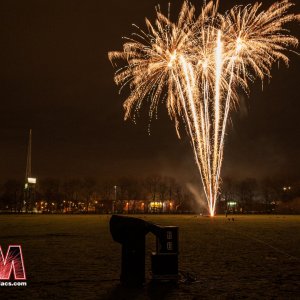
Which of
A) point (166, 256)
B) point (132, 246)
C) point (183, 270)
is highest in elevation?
point (132, 246)

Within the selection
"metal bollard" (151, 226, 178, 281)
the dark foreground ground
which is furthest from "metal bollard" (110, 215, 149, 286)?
"metal bollard" (151, 226, 178, 281)

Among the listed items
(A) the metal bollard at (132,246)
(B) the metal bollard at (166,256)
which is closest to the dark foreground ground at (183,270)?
(A) the metal bollard at (132,246)

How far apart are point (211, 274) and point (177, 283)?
1.56 metres

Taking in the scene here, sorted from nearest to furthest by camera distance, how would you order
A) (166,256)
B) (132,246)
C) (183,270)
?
1. (132,246)
2. (166,256)
3. (183,270)

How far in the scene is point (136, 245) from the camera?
9281 mm

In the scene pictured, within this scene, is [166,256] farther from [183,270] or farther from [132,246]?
Result: [183,270]

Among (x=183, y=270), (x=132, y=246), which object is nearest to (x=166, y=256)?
(x=132, y=246)

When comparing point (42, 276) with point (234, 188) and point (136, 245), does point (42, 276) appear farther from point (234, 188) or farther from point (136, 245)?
point (234, 188)

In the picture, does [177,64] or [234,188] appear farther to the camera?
[234,188]

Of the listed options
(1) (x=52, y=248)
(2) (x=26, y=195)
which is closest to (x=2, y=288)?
(1) (x=52, y=248)

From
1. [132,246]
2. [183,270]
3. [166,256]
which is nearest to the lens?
[132,246]

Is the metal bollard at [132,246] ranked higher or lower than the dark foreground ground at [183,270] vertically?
higher

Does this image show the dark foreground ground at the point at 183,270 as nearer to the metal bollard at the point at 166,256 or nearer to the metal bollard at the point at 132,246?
the metal bollard at the point at 132,246

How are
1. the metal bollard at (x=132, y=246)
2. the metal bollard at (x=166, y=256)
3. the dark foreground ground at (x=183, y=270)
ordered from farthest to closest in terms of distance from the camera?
the metal bollard at (x=166, y=256), the metal bollard at (x=132, y=246), the dark foreground ground at (x=183, y=270)
